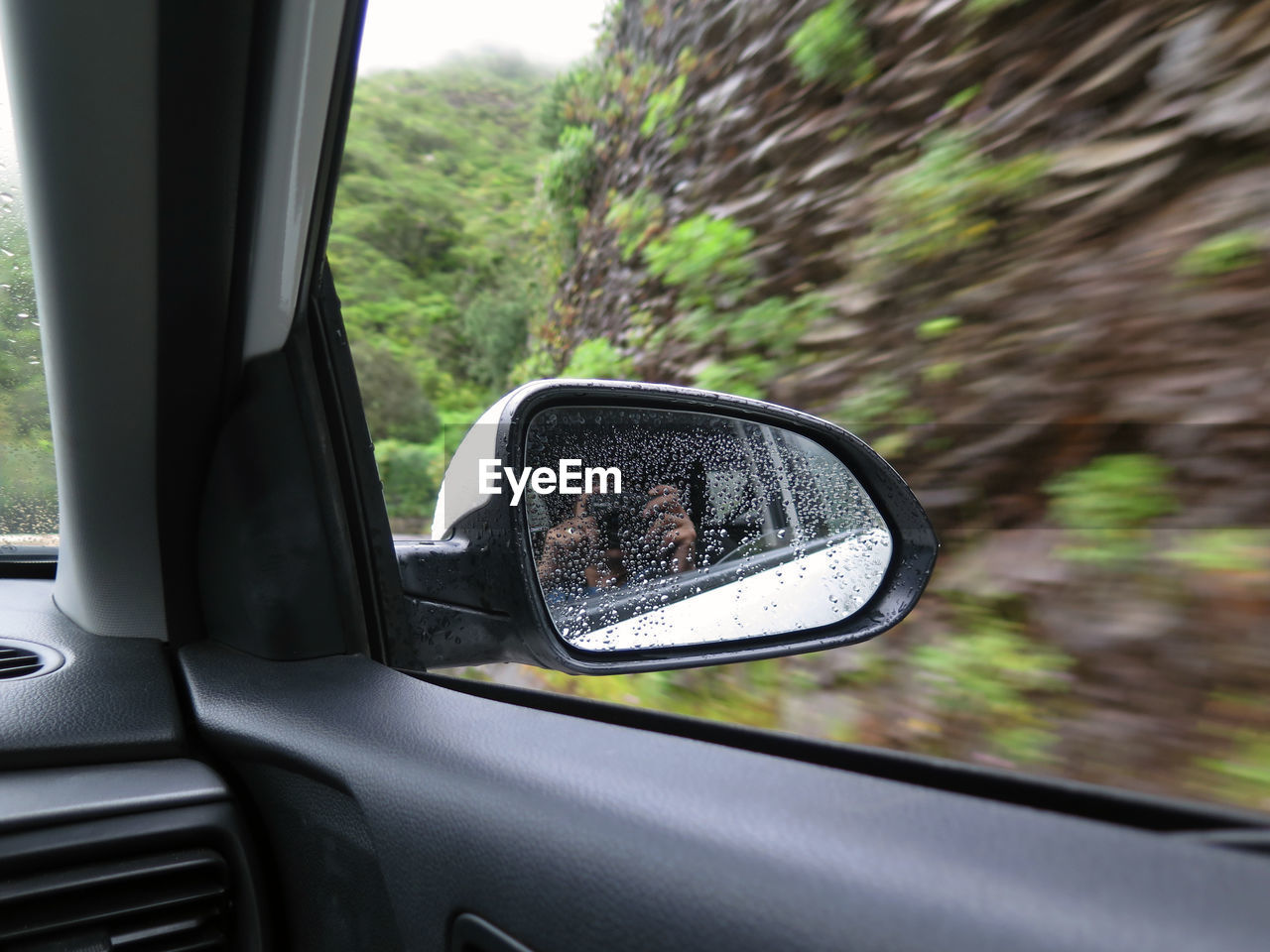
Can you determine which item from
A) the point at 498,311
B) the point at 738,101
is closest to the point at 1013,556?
the point at 738,101

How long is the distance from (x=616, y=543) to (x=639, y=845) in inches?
25.9

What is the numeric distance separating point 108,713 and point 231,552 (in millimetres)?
355

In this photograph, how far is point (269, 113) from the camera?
1530mm

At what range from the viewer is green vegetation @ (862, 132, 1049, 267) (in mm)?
3346

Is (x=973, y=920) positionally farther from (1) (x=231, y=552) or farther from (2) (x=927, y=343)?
(2) (x=927, y=343)

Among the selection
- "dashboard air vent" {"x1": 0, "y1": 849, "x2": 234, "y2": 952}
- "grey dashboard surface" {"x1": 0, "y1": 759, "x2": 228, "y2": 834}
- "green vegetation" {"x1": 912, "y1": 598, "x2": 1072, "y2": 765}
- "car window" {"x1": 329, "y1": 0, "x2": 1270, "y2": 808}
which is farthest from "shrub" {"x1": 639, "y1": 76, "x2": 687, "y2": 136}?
"dashboard air vent" {"x1": 0, "y1": 849, "x2": 234, "y2": 952}

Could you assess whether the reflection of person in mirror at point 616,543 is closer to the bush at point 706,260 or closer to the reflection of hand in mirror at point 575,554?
the reflection of hand in mirror at point 575,554

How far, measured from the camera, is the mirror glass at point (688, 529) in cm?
166

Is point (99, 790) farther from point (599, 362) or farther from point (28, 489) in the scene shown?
point (599, 362)

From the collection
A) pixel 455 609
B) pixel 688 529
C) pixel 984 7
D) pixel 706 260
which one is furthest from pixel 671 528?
pixel 706 260

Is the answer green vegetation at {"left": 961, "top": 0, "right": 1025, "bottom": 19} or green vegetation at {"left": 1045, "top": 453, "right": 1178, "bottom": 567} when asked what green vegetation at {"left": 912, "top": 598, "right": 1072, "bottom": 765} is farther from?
green vegetation at {"left": 961, "top": 0, "right": 1025, "bottom": 19}

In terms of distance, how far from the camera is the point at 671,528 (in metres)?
1.81

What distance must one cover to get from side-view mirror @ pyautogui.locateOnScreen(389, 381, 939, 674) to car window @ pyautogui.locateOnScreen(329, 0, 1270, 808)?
0.03 m

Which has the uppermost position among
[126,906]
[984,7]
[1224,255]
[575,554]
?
[984,7]
